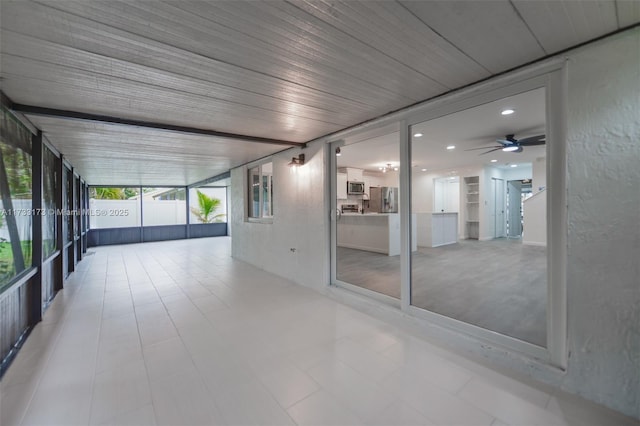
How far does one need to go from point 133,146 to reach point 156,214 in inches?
303

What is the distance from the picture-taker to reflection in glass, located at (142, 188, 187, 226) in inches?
412

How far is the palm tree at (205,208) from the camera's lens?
11.5 m

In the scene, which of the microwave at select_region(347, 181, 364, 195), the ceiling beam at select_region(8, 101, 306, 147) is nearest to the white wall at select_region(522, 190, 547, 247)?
the microwave at select_region(347, 181, 364, 195)

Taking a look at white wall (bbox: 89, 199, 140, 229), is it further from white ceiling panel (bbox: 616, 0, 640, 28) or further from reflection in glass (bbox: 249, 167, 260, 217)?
white ceiling panel (bbox: 616, 0, 640, 28)

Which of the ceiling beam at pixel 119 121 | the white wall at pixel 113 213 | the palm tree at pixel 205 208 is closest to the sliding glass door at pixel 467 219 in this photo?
the ceiling beam at pixel 119 121

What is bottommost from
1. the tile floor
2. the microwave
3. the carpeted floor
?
the tile floor

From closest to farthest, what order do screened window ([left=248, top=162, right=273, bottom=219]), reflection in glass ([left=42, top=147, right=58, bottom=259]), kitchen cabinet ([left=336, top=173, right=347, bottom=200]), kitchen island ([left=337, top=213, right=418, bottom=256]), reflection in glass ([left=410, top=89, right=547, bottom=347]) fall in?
reflection in glass ([left=410, top=89, right=547, bottom=347]) → reflection in glass ([left=42, top=147, right=58, bottom=259]) → screened window ([left=248, top=162, right=273, bottom=219]) → kitchen island ([left=337, top=213, right=418, bottom=256]) → kitchen cabinet ([left=336, top=173, right=347, bottom=200])

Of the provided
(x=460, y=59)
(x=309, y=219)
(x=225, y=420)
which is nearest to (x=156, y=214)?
(x=309, y=219)

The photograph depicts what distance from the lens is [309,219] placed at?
159 inches

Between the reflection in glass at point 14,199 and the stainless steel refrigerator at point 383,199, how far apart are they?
813 centimetres

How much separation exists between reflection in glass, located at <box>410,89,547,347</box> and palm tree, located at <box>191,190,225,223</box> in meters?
8.64

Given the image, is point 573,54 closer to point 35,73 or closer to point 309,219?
point 309,219

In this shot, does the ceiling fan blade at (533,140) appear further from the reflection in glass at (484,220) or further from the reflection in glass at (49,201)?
the reflection in glass at (49,201)

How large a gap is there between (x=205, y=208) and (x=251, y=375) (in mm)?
10767
